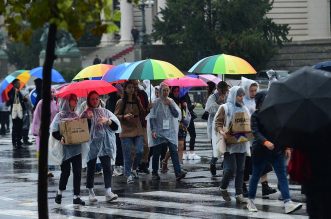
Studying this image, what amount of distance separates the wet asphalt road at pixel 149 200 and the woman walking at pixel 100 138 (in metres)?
0.32

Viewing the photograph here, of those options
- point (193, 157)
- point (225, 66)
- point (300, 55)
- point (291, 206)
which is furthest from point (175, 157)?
point (300, 55)

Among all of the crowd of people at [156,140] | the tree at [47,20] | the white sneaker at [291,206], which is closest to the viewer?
the tree at [47,20]

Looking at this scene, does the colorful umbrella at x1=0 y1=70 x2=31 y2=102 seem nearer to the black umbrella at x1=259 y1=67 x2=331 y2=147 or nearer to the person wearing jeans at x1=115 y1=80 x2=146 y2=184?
the person wearing jeans at x1=115 y1=80 x2=146 y2=184

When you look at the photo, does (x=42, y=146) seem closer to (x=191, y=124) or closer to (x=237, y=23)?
(x=191, y=124)

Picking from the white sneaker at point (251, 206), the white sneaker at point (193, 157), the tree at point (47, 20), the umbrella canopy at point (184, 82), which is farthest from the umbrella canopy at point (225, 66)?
the tree at point (47, 20)

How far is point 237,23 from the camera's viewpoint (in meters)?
56.0

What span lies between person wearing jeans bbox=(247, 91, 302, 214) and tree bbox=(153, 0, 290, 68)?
40.6 m

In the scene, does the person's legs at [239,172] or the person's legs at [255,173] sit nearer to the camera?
the person's legs at [255,173]

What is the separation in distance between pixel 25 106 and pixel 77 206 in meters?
13.8

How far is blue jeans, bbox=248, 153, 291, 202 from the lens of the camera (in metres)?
12.9

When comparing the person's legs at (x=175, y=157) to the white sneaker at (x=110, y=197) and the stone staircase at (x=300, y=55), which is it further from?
the stone staircase at (x=300, y=55)

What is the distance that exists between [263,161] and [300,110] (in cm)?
498

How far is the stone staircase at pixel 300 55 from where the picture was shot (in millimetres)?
62406

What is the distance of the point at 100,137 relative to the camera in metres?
14.3
